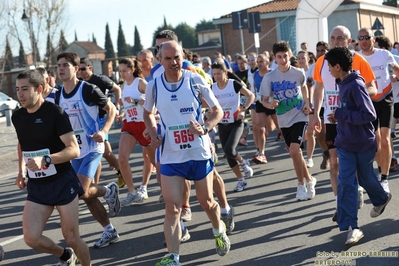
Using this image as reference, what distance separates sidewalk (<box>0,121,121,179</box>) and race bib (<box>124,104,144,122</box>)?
5954 millimetres

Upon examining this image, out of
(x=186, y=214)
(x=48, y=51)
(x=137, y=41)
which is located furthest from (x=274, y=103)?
(x=137, y=41)

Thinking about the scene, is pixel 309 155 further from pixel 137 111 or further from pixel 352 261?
pixel 352 261

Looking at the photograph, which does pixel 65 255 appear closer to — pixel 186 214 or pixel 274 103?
pixel 186 214

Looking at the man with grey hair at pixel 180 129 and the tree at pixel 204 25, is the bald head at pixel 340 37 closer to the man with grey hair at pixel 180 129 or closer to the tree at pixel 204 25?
the man with grey hair at pixel 180 129

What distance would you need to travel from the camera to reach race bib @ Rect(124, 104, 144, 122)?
32.3 feet

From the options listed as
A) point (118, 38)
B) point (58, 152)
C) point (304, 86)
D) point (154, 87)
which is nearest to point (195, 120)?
point (154, 87)

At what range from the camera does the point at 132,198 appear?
32.1ft

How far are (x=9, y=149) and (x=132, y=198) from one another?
436 inches

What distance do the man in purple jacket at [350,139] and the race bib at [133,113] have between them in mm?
3813

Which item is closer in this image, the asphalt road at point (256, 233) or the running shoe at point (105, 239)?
the asphalt road at point (256, 233)

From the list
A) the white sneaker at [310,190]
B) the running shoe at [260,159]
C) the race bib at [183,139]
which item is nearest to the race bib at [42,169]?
the race bib at [183,139]

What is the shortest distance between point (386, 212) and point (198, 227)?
2.11 metres

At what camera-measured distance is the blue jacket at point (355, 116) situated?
6.37m

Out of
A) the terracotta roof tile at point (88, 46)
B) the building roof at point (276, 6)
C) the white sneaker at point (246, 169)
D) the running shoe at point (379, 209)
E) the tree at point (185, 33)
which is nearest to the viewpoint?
the running shoe at point (379, 209)
